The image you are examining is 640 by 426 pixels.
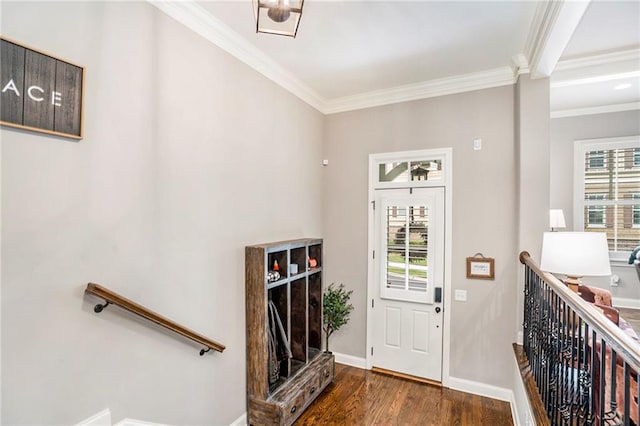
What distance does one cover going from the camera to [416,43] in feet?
8.72

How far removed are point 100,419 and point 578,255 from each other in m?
3.05

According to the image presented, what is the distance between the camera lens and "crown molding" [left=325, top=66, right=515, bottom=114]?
3180mm

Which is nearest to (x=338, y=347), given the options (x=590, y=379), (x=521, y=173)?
(x=521, y=173)

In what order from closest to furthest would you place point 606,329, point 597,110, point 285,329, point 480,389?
point 606,329 → point 285,329 → point 480,389 → point 597,110

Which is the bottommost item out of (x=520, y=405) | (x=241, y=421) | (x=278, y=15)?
(x=241, y=421)

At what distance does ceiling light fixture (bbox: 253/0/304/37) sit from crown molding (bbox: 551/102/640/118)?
499 cm

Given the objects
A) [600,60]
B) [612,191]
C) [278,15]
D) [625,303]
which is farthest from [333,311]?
[612,191]

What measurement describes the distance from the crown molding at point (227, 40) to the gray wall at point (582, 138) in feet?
13.4

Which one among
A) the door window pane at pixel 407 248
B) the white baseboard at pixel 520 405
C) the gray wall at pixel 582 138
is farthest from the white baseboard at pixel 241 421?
the gray wall at pixel 582 138

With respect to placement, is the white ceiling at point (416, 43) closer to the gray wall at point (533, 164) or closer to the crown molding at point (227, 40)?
the crown molding at point (227, 40)

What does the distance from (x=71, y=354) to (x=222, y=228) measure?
1.19 meters

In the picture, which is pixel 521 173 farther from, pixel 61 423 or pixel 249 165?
pixel 61 423

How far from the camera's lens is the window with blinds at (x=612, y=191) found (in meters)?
4.60

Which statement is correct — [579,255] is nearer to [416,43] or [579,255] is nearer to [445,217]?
[445,217]
